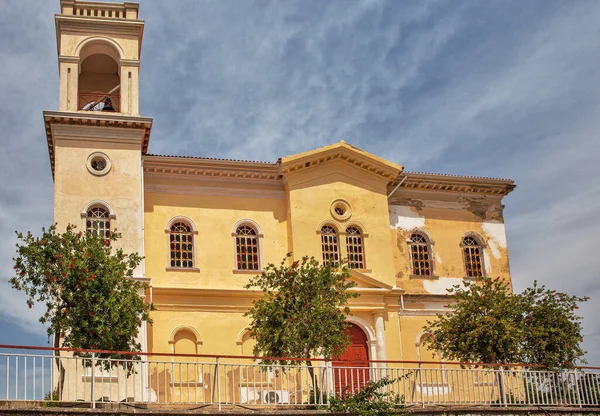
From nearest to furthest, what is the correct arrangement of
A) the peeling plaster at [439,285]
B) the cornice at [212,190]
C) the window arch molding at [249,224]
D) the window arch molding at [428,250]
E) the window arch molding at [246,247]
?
1. the cornice at [212,190]
2. the window arch molding at [246,247]
3. the window arch molding at [249,224]
4. the peeling plaster at [439,285]
5. the window arch molding at [428,250]

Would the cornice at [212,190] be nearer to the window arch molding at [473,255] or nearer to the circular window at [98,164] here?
the circular window at [98,164]

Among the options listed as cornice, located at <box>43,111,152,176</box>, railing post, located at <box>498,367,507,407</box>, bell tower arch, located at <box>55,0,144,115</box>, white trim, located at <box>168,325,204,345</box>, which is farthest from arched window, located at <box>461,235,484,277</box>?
bell tower arch, located at <box>55,0,144,115</box>

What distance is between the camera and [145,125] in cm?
2898

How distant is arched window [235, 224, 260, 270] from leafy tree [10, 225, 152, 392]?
7.84m

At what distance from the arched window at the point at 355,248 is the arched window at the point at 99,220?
8.54 m

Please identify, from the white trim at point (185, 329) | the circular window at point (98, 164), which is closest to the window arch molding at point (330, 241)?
the white trim at point (185, 329)

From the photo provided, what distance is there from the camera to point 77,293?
74.1 ft

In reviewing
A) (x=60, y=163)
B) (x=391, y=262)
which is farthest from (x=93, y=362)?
(x=391, y=262)

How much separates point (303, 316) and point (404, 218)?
9869mm

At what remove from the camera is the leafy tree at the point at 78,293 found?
22.4 metres

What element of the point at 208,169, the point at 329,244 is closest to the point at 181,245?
the point at 208,169

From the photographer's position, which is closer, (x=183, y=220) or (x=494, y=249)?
(x=183, y=220)

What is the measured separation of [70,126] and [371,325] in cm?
1210

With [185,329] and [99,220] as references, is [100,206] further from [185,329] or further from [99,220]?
[185,329]
